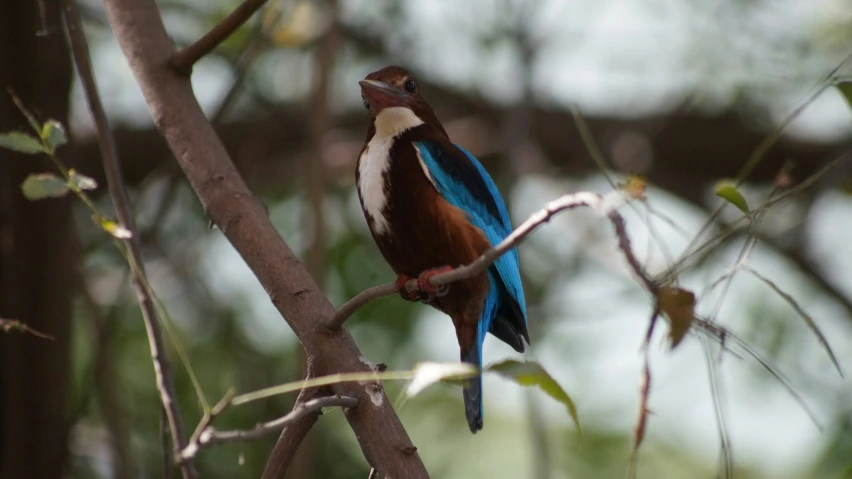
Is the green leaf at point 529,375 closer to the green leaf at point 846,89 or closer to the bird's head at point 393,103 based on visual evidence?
the green leaf at point 846,89

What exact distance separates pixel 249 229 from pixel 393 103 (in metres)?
1.04

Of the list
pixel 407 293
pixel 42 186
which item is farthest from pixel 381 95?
pixel 42 186

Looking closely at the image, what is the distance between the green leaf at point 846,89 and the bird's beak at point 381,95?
145 centimetres

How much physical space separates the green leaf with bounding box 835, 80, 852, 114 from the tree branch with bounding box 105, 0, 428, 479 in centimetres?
116

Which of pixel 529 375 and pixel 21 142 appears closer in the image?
pixel 529 375

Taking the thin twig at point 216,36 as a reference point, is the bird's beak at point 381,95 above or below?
above

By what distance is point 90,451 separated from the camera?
5004 millimetres

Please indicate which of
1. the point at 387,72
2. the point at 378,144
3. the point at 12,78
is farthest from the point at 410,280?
the point at 12,78

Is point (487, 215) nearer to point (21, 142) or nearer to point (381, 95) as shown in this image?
point (381, 95)

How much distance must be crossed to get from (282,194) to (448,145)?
328cm

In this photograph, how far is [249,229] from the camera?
2346mm

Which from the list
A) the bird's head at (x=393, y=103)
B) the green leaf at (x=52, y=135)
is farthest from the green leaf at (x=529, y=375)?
the bird's head at (x=393, y=103)

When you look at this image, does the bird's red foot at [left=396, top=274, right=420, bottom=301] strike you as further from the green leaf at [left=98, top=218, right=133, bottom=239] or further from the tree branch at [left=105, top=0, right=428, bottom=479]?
the green leaf at [left=98, top=218, right=133, bottom=239]

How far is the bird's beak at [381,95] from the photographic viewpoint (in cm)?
324
